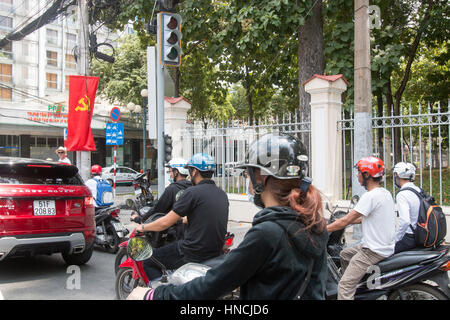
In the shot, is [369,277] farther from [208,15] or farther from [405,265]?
[208,15]

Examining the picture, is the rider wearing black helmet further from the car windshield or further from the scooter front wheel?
the scooter front wheel

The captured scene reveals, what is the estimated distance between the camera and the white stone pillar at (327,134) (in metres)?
8.27

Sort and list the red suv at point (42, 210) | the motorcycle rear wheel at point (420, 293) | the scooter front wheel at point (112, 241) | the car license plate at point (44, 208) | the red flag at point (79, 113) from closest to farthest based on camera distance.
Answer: the motorcycle rear wheel at point (420, 293)
the red suv at point (42, 210)
the car license plate at point (44, 208)
the scooter front wheel at point (112, 241)
the red flag at point (79, 113)

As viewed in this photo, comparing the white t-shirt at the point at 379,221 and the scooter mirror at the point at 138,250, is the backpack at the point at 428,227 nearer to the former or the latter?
the white t-shirt at the point at 379,221

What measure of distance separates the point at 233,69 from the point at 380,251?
600 inches

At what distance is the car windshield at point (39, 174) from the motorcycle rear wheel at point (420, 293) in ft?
14.6

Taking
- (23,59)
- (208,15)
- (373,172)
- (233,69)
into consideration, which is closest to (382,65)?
(208,15)

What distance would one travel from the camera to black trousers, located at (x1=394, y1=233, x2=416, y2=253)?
3.65 m

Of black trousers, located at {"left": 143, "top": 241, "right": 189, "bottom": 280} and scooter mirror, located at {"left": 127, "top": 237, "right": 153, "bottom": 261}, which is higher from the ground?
scooter mirror, located at {"left": 127, "top": 237, "right": 153, "bottom": 261}

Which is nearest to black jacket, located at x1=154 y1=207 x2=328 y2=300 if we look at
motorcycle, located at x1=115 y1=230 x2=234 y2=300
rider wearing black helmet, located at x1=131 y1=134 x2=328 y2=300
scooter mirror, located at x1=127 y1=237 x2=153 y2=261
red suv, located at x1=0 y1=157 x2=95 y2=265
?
rider wearing black helmet, located at x1=131 y1=134 x2=328 y2=300

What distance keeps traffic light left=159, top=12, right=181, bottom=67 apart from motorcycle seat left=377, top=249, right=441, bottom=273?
17.0 ft

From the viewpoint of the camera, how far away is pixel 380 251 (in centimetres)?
349

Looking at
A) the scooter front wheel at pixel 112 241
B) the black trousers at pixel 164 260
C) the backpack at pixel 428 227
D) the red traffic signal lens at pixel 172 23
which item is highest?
the red traffic signal lens at pixel 172 23

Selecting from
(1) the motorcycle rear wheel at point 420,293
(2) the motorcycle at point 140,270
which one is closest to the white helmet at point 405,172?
(1) the motorcycle rear wheel at point 420,293
